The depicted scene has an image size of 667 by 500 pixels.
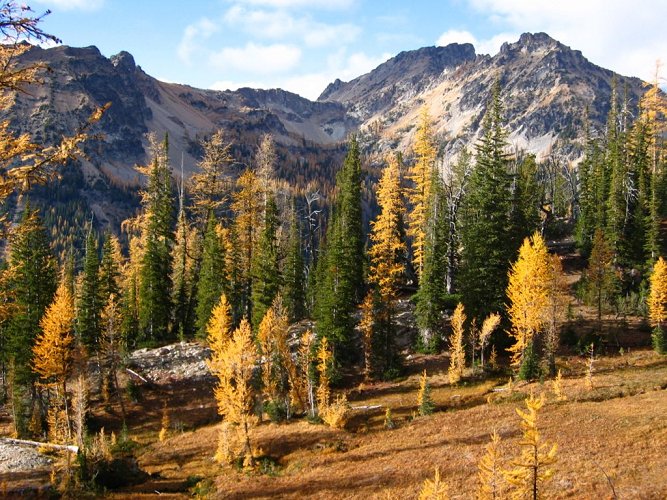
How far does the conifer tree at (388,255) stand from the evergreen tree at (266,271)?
912 centimetres

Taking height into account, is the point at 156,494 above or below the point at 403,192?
below

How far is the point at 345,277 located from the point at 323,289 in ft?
7.87

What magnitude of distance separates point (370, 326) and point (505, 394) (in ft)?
39.3

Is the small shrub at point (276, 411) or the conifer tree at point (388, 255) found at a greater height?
the conifer tree at point (388, 255)

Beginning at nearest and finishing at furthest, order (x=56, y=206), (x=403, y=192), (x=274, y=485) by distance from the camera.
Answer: (x=274, y=485) < (x=403, y=192) < (x=56, y=206)

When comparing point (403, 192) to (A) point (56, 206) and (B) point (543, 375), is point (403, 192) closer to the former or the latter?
(B) point (543, 375)

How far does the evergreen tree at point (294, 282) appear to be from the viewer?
53603 mm

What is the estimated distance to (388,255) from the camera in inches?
1666

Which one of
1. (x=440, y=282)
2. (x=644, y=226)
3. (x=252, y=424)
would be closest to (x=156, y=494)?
(x=252, y=424)

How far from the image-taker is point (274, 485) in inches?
1034

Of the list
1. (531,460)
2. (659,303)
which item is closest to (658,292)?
(659,303)

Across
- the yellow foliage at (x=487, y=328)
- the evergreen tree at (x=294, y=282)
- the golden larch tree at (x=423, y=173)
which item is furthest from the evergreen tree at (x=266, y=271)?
the yellow foliage at (x=487, y=328)

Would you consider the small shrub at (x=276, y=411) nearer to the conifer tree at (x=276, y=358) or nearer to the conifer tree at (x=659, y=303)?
the conifer tree at (x=276, y=358)

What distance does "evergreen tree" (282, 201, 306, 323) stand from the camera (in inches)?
2110
